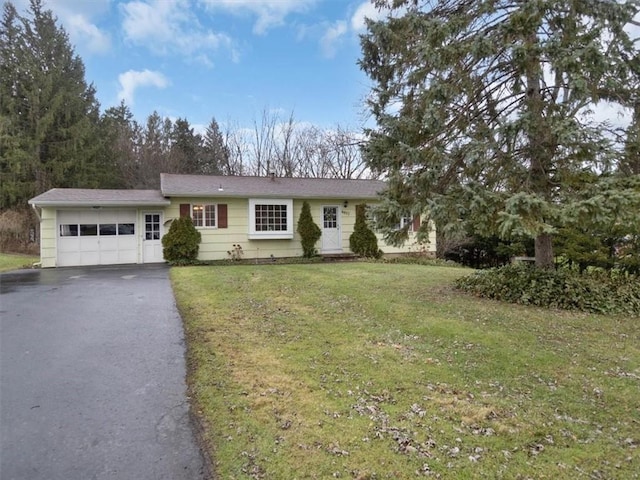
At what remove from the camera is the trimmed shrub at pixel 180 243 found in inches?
531

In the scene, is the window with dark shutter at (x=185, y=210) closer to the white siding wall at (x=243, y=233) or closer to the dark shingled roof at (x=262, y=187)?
the white siding wall at (x=243, y=233)

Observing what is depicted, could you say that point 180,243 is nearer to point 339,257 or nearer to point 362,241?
point 339,257

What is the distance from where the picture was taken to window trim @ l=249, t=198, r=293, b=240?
1480cm

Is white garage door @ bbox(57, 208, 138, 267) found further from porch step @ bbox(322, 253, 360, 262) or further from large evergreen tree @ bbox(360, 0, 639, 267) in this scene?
large evergreen tree @ bbox(360, 0, 639, 267)

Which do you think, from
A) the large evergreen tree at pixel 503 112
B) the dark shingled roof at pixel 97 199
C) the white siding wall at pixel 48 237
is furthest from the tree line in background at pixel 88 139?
the large evergreen tree at pixel 503 112

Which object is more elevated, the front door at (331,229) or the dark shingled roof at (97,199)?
the dark shingled roof at (97,199)

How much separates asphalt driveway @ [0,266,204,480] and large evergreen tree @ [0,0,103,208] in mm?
18492

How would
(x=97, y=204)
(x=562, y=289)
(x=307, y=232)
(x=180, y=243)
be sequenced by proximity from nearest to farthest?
(x=562, y=289) → (x=97, y=204) → (x=180, y=243) → (x=307, y=232)

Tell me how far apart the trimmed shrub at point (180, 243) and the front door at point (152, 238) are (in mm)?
591

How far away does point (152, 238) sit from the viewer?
1415cm

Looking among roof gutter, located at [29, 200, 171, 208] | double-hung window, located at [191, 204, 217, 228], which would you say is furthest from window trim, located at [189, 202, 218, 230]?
roof gutter, located at [29, 200, 171, 208]

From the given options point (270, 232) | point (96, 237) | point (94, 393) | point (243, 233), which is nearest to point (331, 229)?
point (270, 232)

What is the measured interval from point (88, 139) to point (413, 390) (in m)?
26.7

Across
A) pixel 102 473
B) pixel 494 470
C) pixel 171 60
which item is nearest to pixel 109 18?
pixel 171 60
